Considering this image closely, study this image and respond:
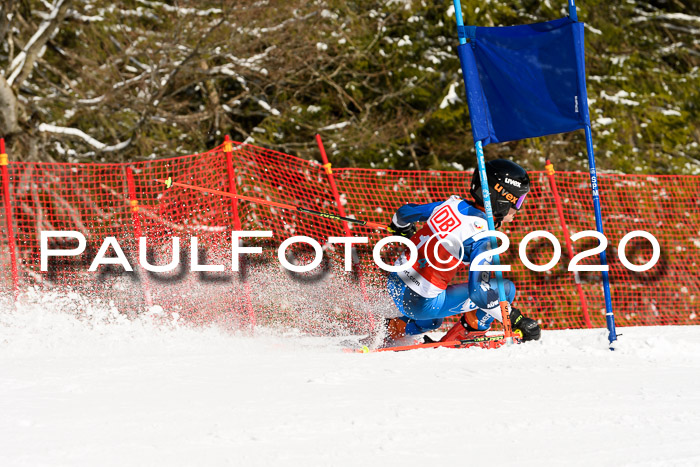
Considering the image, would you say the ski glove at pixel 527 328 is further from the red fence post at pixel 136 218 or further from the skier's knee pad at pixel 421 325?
the red fence post at pixel 136 218

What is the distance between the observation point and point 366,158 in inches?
583

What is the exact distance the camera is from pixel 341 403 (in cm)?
410

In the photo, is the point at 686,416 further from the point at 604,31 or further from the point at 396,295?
the point at 604,31

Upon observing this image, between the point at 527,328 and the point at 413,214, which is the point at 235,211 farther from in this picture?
the point at 527,328

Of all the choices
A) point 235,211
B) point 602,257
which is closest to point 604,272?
point 602,257

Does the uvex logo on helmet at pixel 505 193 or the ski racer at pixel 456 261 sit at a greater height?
the uvex logo on helmet at pixel 505 193

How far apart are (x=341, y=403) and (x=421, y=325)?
2.44 metres

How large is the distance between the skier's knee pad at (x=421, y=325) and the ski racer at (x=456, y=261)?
0.10 metres

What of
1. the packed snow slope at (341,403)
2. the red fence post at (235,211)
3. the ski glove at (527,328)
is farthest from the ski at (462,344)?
the red fence post at (235,211)

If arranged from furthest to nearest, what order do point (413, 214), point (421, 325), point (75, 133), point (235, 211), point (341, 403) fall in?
point (75, 133), point (235, 211), point (421, 325), point (413, 214), point (341, 403)

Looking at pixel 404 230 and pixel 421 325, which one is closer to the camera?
pixel 404 230

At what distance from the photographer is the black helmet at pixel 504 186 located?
19.2 ft

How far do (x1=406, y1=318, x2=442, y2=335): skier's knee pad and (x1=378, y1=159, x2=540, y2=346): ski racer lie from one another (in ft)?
0.33

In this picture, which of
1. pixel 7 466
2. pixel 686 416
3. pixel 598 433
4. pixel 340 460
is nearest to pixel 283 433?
pixel 340 460
